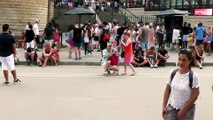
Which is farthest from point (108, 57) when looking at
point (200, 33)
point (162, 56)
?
point (200, 33)

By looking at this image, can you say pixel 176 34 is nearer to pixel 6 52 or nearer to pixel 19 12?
pixel 19 12

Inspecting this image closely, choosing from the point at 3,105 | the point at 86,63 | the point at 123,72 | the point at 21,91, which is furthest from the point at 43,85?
the point at 86,63

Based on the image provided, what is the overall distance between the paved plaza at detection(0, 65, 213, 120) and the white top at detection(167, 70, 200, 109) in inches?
124

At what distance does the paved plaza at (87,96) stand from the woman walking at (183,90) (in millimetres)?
3121

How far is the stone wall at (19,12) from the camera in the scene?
2825cm

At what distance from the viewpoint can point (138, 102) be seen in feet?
34.5

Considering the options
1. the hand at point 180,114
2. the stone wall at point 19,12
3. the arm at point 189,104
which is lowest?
the hand at point 180,114

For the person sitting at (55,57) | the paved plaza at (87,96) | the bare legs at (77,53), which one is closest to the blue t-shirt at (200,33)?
the bare legs at (77,53)

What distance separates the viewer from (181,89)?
5.62 metres

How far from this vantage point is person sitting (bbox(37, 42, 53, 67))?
18484 mm

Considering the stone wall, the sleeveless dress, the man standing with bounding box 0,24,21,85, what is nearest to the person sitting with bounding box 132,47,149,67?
the sleeveless dress

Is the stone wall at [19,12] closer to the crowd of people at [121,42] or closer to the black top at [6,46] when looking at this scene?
the crowd of people at [121,42]

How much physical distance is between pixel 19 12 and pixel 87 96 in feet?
61.3

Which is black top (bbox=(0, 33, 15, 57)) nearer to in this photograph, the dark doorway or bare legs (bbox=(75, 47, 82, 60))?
bare legs (bbox=(75, 47, 82, 60))
